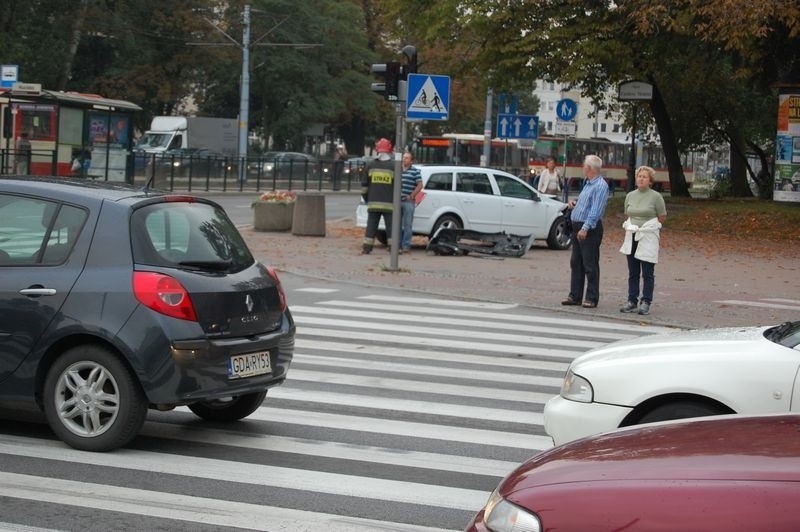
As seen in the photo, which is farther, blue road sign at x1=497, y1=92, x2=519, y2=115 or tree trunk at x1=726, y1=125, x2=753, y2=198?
tree trunk at x1=726, y1=125, x2=753, y2=198

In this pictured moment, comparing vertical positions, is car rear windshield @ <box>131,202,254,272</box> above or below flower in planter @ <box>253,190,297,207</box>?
below

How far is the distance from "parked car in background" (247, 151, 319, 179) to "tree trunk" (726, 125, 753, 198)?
17.2m

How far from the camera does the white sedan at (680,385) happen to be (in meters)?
6.54

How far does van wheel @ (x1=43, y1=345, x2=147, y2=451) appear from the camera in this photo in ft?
24.2

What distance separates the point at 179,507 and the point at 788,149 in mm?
27962

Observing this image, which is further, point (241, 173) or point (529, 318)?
point (241, 173)

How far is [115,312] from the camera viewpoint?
742cm

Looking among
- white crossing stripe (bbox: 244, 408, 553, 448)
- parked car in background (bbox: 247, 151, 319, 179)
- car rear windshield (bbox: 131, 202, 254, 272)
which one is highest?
parked car in background (bbox: 247, 151, 319, 179)

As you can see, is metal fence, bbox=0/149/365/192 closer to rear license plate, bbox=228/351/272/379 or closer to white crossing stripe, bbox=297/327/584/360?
white crossing stripe, bbox=297/327/584/360

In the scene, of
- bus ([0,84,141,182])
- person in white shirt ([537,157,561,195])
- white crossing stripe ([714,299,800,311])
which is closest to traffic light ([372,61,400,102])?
white crossing stripe ([714,299,800,311])

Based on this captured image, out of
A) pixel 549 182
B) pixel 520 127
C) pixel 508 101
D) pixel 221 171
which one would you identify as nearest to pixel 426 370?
pixel 549 182

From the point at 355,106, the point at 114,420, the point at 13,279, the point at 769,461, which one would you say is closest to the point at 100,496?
the point at 114,420

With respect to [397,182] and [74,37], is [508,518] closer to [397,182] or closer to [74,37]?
[397,182]

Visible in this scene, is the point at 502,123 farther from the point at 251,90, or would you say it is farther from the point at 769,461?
the point at 251,90
